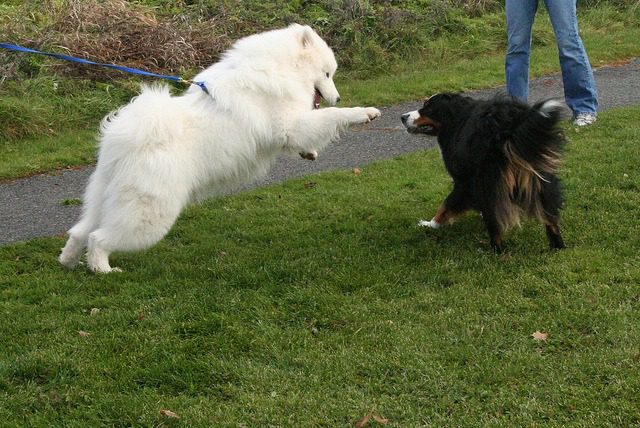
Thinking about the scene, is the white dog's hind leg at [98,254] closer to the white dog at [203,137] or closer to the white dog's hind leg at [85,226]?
the white dog at [203,137]

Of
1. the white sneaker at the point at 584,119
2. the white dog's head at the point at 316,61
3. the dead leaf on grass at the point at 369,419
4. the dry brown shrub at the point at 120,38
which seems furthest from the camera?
the dry brown shrub at the point at 120,38

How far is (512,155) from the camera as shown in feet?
16.0

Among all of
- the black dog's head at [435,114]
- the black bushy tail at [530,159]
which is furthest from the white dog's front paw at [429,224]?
the black bushy tail at [530,159]

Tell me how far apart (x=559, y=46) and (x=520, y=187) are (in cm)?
354

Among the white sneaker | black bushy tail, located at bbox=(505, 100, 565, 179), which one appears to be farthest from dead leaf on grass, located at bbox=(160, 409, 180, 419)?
the white sneaker

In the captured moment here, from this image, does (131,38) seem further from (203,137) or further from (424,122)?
(424,122)

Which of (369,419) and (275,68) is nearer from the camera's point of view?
(369,419)

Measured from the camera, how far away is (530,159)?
16.0 ft

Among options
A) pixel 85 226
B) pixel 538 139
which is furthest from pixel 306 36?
pixel 85 226

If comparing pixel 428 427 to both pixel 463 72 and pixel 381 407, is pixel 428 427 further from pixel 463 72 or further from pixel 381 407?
pixel 463 72

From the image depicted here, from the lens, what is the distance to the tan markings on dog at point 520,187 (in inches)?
193

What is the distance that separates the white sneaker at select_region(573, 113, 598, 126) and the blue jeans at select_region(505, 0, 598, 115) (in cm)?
20

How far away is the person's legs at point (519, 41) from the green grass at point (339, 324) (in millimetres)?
1712

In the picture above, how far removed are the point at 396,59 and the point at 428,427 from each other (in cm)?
965
